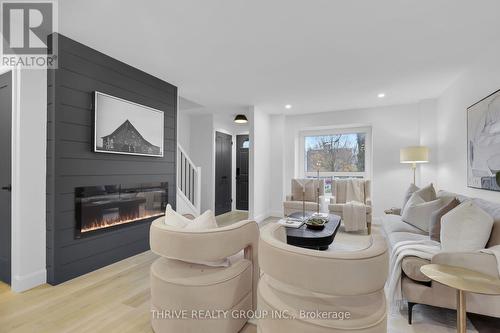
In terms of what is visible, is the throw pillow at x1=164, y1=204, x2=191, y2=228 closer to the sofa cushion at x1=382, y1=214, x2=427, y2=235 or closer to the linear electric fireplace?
the linear electric fireplace

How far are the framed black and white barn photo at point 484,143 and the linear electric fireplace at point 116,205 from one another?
3869 mm

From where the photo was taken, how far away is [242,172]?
6.86 m

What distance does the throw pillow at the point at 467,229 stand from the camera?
1.79 meters

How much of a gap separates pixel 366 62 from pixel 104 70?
10.2 ft

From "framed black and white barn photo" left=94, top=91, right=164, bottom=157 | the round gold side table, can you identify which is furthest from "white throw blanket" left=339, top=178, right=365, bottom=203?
"framed black and white barn photo" left=94, top=91, right=164, bottom=157

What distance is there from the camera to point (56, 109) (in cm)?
239

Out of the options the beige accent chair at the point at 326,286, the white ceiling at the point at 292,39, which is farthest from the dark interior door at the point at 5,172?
the beige accent chair at the point at 326,286

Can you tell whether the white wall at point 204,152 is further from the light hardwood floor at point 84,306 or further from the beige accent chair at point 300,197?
the light hardwood floor at point 84,306

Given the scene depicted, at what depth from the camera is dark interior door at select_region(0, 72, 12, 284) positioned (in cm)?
242

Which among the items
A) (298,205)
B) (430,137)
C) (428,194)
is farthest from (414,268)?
(430,137)

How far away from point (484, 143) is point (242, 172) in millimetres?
5023

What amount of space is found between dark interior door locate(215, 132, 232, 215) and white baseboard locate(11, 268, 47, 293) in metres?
3.85

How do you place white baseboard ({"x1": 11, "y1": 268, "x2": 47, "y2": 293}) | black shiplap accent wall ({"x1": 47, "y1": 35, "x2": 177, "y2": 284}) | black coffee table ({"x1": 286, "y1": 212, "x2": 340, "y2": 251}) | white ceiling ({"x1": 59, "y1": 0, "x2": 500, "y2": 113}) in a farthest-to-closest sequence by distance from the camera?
1. black coffee table ({"x1": 286, "y1": 212, "x2": 340, "y2": 251})
2. black shiplap accent wall ({"x1": 47, "y1": 35, "x2": 177, "y2": 284})
3. white baseboard ({"x1": 11, "y1": 268, "x2": 47, "y2": 293})
4. white ceiling ({"x1": 59, "y1": 0, "x2": 500, "y2": 113})

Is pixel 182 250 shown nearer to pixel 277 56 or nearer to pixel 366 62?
pixel 277 56
